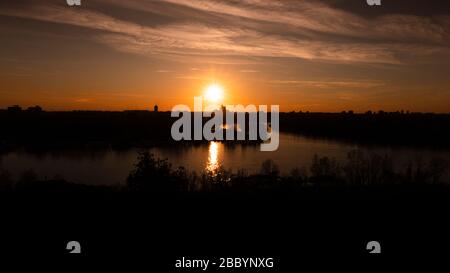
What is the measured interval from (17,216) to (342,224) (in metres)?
3.23

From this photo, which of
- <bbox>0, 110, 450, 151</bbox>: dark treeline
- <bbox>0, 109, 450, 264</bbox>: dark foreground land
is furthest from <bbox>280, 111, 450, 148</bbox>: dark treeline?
<bbox>0, 109, 450, 264</bbox>: dark foreground land

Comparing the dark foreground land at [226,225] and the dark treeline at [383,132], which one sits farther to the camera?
the dark treeline at [383,132]

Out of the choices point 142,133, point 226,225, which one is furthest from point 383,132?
point 226,225

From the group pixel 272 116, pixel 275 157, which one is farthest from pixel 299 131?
pixel 275 157

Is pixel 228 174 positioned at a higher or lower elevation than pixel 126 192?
lower

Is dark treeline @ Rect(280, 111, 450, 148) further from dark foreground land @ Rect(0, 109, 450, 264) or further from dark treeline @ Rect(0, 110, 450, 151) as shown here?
dark foreground land @ Rect(0, 109, 450, 264)

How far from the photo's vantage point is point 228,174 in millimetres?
31391

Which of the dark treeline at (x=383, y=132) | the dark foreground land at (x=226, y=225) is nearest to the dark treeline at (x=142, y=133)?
the dark treeline at (x=383, y=132)

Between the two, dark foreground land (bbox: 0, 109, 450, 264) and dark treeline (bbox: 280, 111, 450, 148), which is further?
dark treeline (bbox: 280, 111, 450, 148)

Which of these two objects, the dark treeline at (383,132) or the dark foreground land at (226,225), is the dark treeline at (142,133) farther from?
the dark foreground land at (226,225)

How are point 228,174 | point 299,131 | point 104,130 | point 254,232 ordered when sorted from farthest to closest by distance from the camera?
point 299,131 → point 104,130 → point 228,174 → point 254,232

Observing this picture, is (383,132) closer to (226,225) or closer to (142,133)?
(142,133)
